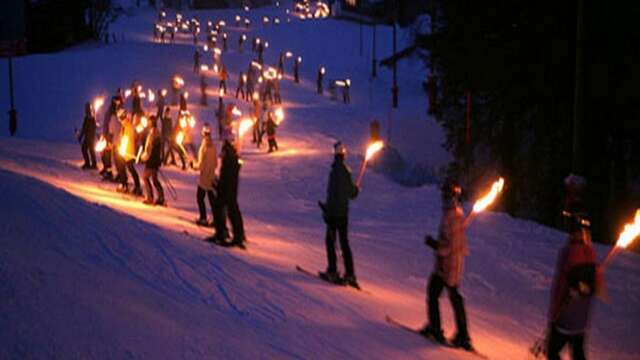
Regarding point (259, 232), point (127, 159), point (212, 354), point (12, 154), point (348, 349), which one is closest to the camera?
point (212, 354)

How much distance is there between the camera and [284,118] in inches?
1590

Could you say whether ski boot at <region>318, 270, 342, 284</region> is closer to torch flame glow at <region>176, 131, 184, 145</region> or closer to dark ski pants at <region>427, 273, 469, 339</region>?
dark ski pants at <region>427, 273, 469, 339</region>

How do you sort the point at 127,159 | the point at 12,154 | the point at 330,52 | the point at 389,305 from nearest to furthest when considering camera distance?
the point at 389,305, the point at 127,159, the point at 12,154, the point at 330,52

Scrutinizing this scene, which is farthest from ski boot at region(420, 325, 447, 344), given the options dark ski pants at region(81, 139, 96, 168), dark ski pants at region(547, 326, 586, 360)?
dark ski pants at region(81, 139, 96, 168)

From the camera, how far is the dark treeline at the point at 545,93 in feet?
68.4

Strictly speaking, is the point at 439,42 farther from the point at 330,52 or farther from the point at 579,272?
the point at 330,52

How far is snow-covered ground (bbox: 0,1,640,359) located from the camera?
7.50 m

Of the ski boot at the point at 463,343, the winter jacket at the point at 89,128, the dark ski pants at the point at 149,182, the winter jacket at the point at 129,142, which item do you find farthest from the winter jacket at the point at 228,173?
the winter jacket at the point at 89,128

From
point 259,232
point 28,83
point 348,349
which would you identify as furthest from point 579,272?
point 28,83

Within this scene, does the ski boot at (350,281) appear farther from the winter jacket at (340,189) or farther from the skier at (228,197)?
the skier at (228,197)

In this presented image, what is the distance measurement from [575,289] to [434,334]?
Answer: 248 cm

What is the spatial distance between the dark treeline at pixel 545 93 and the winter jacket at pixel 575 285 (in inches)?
438

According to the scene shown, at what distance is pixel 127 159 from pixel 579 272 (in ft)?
42.6

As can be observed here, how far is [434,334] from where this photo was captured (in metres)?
9.83
